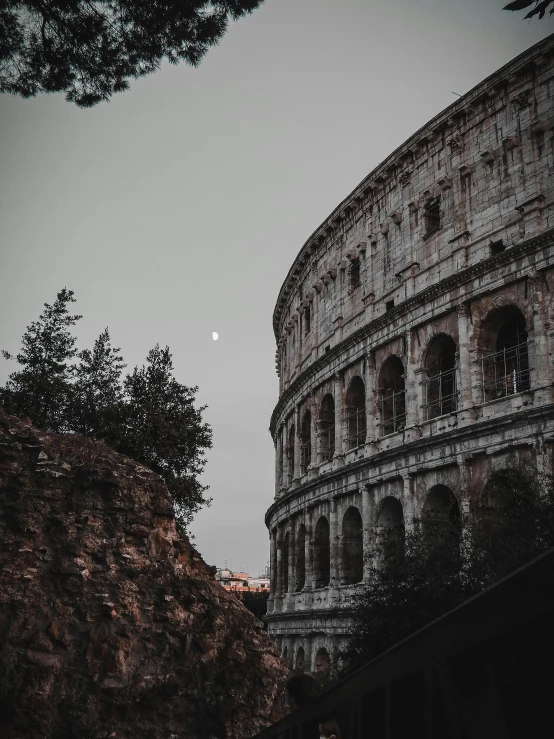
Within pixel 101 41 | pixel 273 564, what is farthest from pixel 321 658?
pixel 101 41

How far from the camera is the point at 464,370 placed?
1881 centimetres

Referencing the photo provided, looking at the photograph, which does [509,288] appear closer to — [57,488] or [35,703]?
[57,488]

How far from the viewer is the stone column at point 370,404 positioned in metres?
22.2

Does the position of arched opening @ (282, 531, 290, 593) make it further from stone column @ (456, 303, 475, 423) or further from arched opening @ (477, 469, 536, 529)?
arched opening @ (477, 469, 536, 529)

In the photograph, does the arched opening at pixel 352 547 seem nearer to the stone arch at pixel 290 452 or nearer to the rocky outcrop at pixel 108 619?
the stone arch at pixel 290 452

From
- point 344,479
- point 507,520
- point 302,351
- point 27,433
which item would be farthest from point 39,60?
point 302,351

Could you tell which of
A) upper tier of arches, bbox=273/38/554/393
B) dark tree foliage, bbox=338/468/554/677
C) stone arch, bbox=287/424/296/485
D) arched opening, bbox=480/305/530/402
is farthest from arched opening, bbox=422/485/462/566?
stone arch, bbox=287/424/296/485

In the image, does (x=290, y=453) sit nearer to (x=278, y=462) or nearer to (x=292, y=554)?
(x=278, y=462)

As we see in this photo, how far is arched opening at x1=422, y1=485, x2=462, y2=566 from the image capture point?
14984mm

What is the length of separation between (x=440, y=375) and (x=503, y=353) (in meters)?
2.09

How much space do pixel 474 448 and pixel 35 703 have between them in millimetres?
12376

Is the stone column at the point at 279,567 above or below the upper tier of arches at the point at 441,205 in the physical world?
below

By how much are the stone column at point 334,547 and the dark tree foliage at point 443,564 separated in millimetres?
7352

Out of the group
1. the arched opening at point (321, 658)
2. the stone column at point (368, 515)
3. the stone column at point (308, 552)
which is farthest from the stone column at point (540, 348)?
the stone column at point (308, 552)
